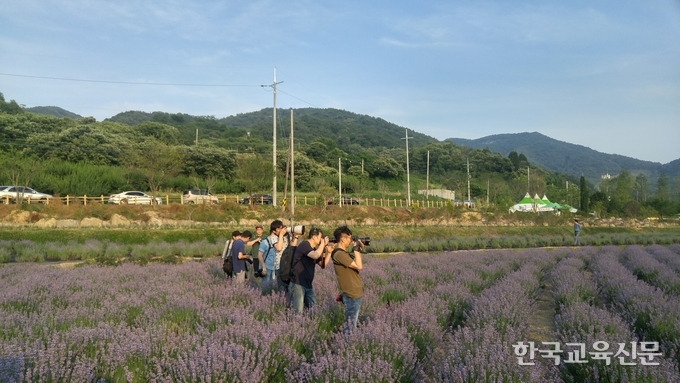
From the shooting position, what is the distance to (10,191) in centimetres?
3338

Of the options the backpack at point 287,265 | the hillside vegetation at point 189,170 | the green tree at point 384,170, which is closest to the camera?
the backpack at point 287,265

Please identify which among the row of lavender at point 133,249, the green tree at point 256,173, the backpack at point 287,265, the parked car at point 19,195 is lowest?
the row of lavender at point 133,249

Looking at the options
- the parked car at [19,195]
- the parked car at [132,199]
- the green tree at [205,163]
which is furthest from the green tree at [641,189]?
the parked car at [19,195]

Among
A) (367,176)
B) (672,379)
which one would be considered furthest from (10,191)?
(367,176)

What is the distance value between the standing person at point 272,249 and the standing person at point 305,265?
58.0 inches

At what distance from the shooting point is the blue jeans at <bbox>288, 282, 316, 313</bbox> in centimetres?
646

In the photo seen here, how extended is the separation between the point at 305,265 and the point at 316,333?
1.33 meters

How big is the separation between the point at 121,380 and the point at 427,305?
12.5ft

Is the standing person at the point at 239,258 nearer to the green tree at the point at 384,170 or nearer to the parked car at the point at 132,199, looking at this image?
the parked car at the point at 132,199

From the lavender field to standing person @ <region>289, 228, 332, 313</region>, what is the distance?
0.80ft

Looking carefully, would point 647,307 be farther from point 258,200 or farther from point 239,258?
point 258,200

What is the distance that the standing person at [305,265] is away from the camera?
6.50m

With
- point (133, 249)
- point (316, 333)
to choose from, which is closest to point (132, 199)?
point (133, 249)

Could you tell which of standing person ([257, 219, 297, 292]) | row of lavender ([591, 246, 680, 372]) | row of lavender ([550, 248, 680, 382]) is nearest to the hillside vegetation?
standing person ([257, 219, 297, 292])
